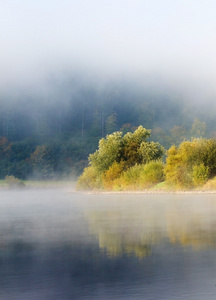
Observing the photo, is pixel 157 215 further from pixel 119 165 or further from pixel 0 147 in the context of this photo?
pixel 0 147

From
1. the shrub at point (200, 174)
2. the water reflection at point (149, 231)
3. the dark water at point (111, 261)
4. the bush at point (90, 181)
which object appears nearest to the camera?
the dark water at point (111, 261)

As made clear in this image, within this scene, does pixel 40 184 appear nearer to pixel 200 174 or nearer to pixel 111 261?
pixel 200 174

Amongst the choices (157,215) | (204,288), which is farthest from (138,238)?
(157,215)

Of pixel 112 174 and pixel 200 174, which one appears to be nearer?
pixel 200 174

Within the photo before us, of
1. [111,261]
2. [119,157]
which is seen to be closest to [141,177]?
[119,157]

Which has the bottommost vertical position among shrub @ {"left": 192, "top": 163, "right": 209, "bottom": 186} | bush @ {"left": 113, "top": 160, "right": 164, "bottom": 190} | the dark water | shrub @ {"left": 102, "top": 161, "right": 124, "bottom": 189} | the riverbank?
the dark water

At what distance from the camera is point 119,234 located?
23812 mm

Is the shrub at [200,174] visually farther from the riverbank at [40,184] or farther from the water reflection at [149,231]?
the riverbank at [40,184]

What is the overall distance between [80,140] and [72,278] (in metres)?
162

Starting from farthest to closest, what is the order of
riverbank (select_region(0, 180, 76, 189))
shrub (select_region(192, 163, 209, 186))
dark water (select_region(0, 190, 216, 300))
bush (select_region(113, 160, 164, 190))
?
riverbank (select_region(0, 180, 76, 189)) < bush (select_region(113, 160, 164, 190)) < shrub (select_region(192, 163, 209, 186)) < dark water (select_region(0, 190, 216, 300))

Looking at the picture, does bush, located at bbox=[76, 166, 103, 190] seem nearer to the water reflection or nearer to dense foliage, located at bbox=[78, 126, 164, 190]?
dense foliage, located at bbox=[78, 126, 164, 190]

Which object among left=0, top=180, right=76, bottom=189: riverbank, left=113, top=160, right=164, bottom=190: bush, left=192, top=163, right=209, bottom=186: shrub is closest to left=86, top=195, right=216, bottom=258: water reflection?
left=192, top=163, right=209, bottom=186: shrub

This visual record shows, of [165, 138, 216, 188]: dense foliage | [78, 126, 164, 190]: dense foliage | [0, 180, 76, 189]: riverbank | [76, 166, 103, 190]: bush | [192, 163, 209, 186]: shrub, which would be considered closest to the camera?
[192, 163, 209, 186]: shrub

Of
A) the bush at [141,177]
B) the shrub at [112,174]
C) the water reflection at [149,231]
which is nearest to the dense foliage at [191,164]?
the bush at [141,177]
